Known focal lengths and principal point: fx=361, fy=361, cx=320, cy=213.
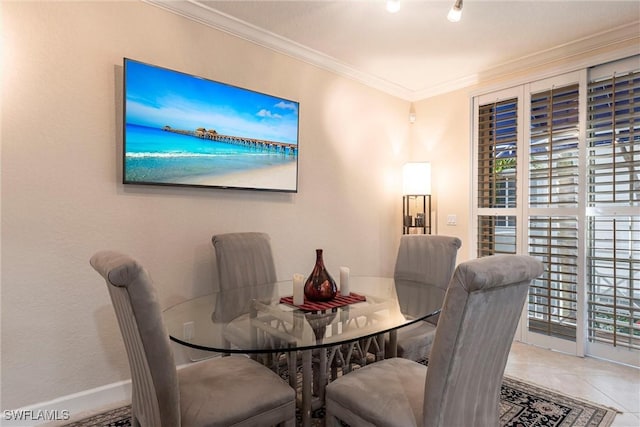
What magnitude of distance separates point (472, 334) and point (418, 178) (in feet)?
9.45

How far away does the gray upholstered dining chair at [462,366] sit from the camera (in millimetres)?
1097

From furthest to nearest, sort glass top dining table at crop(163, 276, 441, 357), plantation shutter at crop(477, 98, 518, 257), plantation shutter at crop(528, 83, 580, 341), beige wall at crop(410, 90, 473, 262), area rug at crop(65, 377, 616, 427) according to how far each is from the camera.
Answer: beige wall at crop(410, 90, 473, 262)
plantation shutter at crop(477, 98, 518, 257)
plantation shutter at crop(528, 83, 580, 341)
area rug at crop(65, 377, 616, 427)
glass top dining table at crop(163, 276, 441, 357)

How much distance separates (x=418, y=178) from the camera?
386 centimetres

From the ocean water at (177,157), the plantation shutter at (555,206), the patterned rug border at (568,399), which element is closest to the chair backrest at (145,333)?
the ocean water at (177,157)

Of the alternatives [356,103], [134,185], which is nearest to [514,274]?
[134,185]

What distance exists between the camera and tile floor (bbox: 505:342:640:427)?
222cm

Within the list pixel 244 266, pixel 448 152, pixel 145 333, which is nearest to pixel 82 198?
pixel 244 266

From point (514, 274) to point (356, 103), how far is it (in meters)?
2.85

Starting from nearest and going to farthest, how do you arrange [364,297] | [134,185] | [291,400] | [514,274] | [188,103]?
[514,274]
[291,400]
[364,297]
[134,185]
[188,103]

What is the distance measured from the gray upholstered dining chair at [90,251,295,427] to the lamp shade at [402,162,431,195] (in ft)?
9.02

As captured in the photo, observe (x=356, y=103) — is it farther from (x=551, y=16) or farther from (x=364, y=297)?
(x=364, y=297)

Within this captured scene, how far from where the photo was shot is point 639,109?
2.70 meters

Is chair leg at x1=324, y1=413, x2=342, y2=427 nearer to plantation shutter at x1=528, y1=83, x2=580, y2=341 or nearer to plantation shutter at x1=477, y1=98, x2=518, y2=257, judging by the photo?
plantation shutter at x1=528, y1=83, x2=580, y2=341

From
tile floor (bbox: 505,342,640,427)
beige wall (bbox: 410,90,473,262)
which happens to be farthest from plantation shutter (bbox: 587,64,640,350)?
beige wall (bbox: 410,90,473,262)
